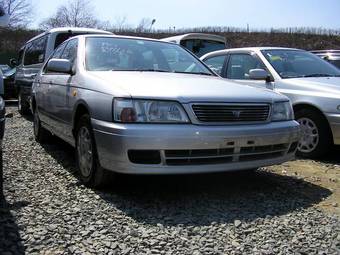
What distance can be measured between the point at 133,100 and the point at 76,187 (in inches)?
46.3

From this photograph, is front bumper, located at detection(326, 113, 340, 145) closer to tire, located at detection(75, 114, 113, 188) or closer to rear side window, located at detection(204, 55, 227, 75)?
rear side window, located at detection(204, 55, 227, 75)

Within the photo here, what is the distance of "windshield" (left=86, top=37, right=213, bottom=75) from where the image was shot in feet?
17.0

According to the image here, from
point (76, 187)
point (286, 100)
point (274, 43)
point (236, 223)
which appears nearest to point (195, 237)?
point (236, 223)

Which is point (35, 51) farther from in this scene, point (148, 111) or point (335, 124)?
point (148, 111)

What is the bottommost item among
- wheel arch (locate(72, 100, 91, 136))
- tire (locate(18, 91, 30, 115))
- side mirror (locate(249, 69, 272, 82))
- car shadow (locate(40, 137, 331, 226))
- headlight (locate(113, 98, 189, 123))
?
tire (locate(18, 91, 30, 115))

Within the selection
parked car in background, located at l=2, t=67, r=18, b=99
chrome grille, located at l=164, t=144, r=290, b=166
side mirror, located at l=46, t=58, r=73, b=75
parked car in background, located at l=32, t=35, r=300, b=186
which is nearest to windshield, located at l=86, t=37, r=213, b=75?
parked car in background, located at l=32, t=35, r=300, b=186

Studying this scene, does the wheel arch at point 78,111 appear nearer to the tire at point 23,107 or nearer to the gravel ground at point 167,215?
the gravel ground at point 167,215

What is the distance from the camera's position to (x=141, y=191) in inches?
181

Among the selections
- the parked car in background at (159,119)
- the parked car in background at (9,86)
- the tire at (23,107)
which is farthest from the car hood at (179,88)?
the parked car in background at (9,86)

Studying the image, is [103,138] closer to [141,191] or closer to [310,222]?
[141,191]

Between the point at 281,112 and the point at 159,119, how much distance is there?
4.46 feet

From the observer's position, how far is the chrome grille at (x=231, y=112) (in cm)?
417

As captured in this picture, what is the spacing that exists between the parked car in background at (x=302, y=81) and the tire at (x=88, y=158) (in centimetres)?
246

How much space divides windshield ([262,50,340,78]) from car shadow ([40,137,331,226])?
2.12 meters
